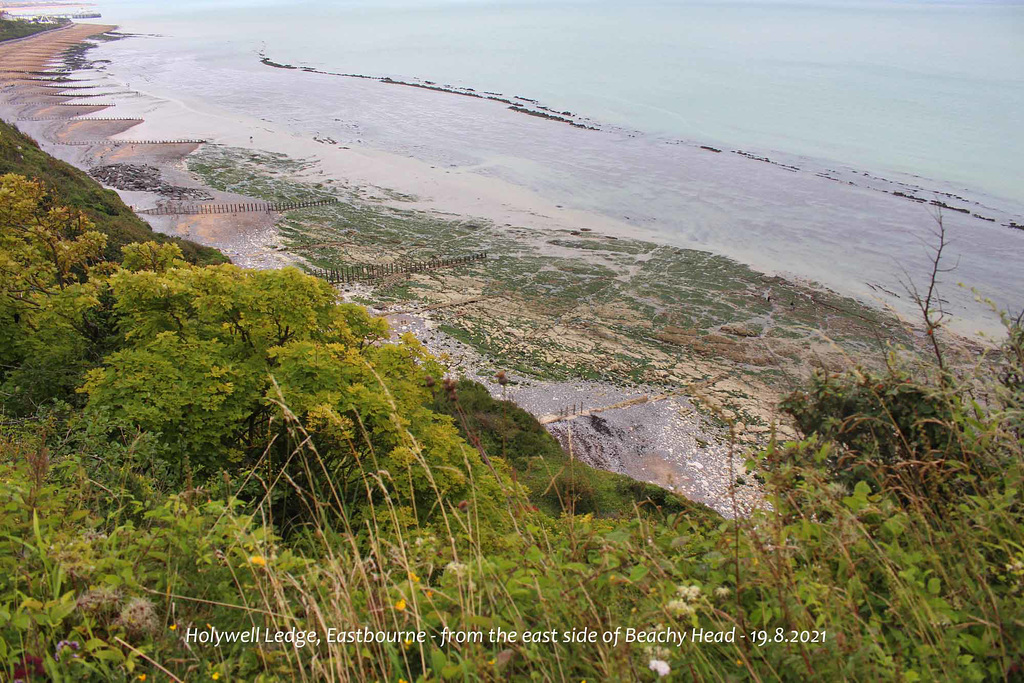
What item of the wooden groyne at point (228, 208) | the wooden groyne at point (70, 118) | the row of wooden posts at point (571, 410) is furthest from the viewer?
the wooden groyne at point (70, 118)

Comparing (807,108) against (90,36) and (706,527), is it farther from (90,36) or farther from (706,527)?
(90,36)

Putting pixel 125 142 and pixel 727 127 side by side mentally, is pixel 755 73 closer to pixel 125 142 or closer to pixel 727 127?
pixel 727 127

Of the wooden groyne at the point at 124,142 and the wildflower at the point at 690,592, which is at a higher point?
the wildflower at the point at 690,592

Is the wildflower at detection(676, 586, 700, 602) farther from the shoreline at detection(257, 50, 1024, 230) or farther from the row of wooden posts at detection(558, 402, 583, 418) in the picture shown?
the shoreline at detection(257, 50, 1024, 230)

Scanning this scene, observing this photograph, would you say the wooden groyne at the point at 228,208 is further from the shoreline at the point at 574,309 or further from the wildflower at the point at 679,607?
the wildflower at the point at 679,607

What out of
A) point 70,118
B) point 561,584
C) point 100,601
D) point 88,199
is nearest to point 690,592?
point 561,584

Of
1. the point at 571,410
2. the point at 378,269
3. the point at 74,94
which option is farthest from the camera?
the point at 74,94

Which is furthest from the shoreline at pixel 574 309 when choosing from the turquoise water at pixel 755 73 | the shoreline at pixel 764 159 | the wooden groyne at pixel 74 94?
the turquoise water at pixel 755 73

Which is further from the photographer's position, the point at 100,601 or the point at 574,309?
the point at 574,309

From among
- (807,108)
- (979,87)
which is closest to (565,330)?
(807,108)
